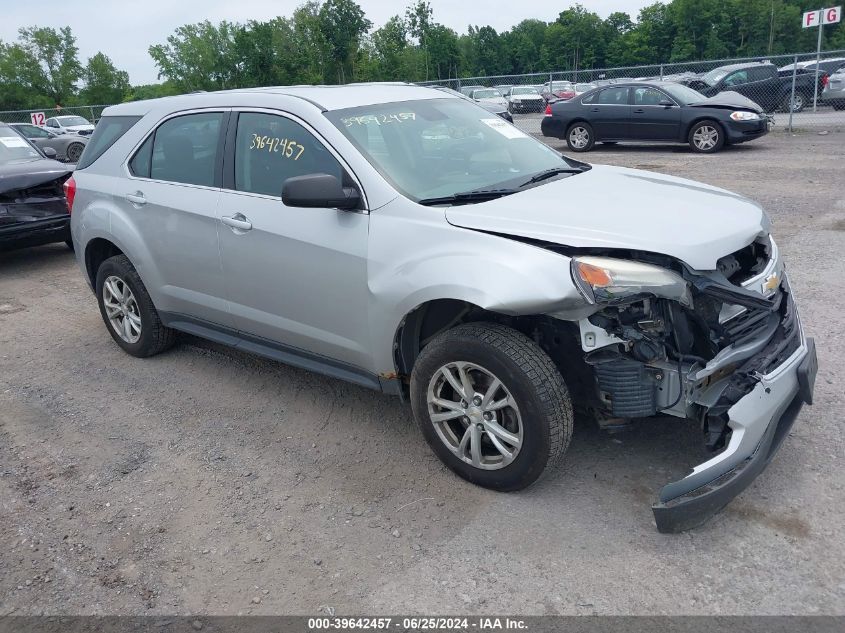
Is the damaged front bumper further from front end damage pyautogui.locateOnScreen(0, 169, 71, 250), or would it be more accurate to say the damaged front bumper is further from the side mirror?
front end damage pyautogui.locateOnScreen(0, 169, 71, 250)

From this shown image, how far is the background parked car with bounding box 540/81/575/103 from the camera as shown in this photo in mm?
26422

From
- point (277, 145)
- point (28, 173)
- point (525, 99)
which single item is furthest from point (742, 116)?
point (525, 99)

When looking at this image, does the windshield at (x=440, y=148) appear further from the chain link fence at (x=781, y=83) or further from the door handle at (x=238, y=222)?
the chain link fence at (x=781, y=83)

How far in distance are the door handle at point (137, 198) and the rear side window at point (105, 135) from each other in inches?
21.6

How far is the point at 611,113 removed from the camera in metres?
16.1

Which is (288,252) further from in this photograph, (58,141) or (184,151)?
(58,141)

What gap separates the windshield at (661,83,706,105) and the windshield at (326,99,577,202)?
12.0 meters

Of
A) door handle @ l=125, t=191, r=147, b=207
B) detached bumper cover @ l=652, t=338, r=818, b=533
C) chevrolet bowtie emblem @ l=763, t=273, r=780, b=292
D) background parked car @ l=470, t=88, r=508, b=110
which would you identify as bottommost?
detached bumper cover @ l=652, t=338, r=818, b=533

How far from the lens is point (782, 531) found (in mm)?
3082

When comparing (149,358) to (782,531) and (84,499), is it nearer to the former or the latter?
(84,499)

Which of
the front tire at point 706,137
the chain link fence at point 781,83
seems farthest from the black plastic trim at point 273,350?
the chain link fence at point 781,83

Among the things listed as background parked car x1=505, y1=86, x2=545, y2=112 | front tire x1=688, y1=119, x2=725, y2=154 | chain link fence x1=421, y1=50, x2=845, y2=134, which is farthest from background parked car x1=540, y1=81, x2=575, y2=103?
front tire x1=688, y1=119, x2=725, y2=154

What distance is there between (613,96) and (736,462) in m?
14.6

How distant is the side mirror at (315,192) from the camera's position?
3.58 meters
